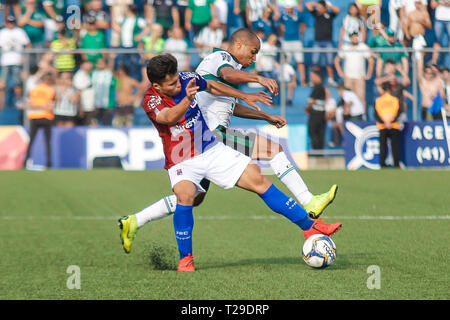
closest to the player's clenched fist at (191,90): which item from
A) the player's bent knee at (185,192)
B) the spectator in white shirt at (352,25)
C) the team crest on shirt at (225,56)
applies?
the player's bent knee at (185,192)

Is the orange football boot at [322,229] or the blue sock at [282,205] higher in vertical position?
the blue sock at [282,205]

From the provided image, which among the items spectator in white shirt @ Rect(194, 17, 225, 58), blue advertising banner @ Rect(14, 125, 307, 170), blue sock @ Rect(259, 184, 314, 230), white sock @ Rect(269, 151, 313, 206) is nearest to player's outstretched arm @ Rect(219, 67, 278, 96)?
blue sock @ Rect(259, 184, 314, 230)

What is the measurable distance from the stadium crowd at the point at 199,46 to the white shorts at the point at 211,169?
12.4 meters

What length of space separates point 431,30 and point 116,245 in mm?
13680

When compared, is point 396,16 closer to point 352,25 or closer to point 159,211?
point 352,25

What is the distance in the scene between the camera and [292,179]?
8.46 m

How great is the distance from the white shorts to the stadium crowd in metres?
12.4

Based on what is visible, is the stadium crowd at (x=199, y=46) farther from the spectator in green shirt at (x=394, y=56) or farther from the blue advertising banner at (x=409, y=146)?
the blue advertising banner at (x=409, y=146)

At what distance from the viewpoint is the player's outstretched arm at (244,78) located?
771 centimetres

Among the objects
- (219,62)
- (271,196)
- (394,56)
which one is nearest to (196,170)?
(271,196)

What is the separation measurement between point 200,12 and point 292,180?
13.8 m

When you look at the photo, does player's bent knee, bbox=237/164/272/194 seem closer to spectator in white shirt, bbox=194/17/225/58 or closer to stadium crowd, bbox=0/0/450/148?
stadium crowd, bbox=0/0/450/148

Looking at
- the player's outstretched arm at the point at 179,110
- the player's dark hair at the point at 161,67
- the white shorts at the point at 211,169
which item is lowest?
the white shorts at the point at 211,169

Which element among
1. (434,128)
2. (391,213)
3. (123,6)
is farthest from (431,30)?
(391,213)
